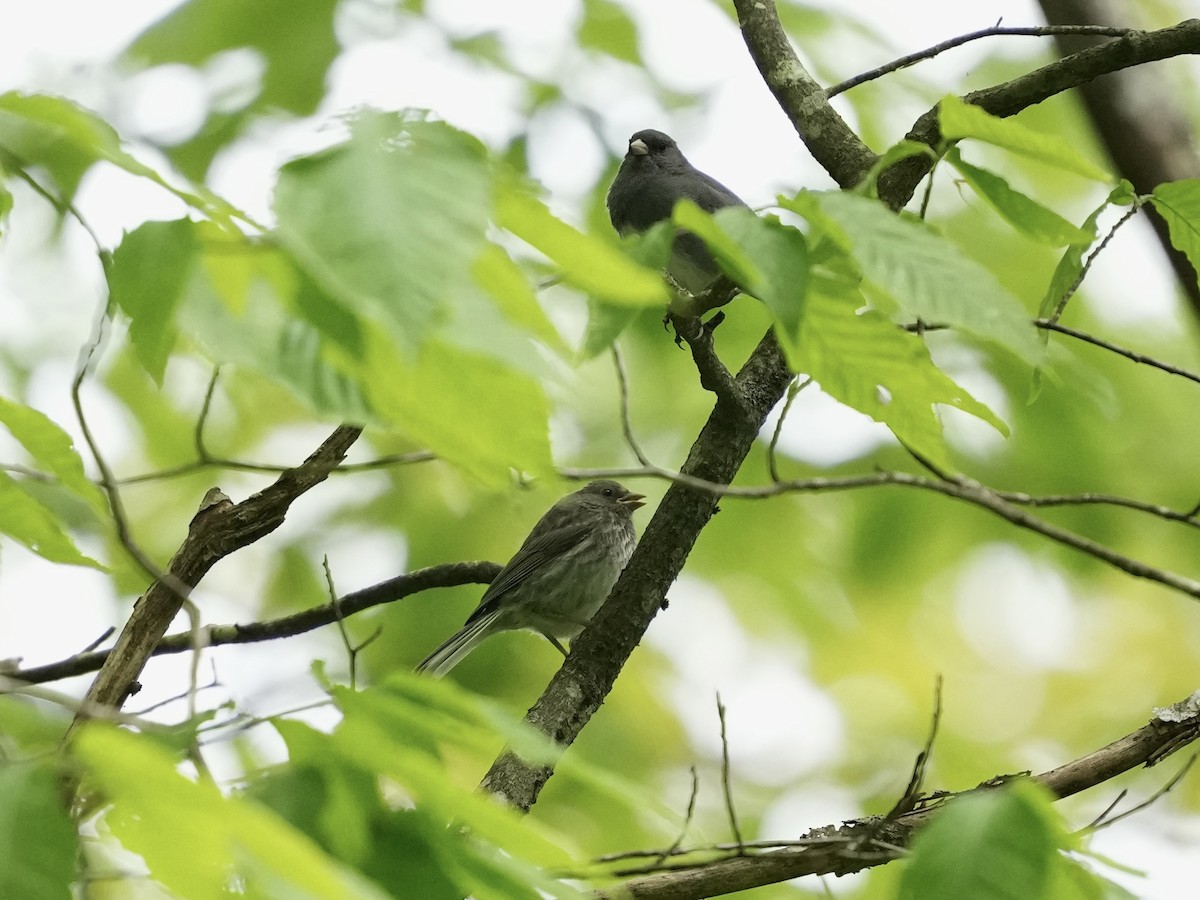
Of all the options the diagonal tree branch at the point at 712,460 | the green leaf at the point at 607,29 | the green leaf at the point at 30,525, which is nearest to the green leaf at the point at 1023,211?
the green leaf at the point at 30,525

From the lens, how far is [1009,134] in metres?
1.22

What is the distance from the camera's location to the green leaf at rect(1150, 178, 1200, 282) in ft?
4.67

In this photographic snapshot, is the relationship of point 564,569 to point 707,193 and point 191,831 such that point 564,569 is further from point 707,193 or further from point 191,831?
point 191,831

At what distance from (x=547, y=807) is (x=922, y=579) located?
185 centimetres

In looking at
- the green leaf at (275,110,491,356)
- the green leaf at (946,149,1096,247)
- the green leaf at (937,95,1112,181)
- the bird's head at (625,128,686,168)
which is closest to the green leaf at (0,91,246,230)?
the green leaf at (275,110,491,356)

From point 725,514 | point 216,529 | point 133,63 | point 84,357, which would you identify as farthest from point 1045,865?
point 725,514

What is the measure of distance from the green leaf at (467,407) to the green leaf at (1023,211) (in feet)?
2.23

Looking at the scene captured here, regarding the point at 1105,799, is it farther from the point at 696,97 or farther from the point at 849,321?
the point at 849,321

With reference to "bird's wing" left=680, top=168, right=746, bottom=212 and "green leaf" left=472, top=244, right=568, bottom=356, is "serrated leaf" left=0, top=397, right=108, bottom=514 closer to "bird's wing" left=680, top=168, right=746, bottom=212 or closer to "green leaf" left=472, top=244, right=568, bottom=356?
"green leaf" left=472, top=244, right=568, bottom=356

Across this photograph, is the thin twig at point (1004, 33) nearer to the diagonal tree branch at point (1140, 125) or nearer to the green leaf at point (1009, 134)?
the diagonal tree branch at point (1140, 125)

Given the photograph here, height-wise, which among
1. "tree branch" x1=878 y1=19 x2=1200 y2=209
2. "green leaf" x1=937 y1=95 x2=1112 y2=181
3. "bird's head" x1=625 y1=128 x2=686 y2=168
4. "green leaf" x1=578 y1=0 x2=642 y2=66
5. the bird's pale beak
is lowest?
"green leaf" x1=937 y1=95 x2=1112 y2=181

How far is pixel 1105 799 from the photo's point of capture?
17.0ft

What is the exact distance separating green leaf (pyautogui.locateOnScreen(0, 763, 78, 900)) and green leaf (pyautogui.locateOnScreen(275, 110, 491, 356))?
0.50 metres

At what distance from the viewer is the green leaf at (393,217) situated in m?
0.74
